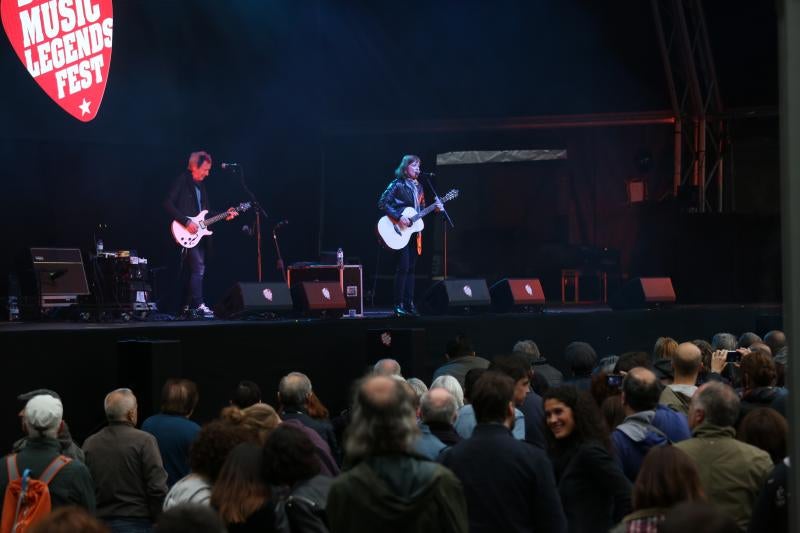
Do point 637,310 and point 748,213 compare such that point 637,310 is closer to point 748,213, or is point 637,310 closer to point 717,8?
point 748,213

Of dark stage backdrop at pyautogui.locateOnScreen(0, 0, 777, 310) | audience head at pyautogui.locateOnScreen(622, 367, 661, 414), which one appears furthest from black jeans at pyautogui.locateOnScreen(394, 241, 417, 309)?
audience head at pyautogui.locateOnScreen(622, 367, 661, 414)

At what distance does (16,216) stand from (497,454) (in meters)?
9.92

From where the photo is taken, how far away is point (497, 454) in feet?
12.2

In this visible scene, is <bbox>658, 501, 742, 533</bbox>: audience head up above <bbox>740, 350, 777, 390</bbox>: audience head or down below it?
above

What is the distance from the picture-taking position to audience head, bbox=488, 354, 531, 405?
5.41m

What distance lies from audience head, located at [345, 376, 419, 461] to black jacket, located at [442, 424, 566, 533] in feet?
2.17

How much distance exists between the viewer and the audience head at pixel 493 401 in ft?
12.5

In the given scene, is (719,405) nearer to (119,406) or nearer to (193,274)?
(119,406)

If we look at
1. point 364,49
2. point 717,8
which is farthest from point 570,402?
point 717,8

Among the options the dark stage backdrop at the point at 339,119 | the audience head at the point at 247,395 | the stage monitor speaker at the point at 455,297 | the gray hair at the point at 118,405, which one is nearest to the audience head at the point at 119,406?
the gray hair at the point at 118,405

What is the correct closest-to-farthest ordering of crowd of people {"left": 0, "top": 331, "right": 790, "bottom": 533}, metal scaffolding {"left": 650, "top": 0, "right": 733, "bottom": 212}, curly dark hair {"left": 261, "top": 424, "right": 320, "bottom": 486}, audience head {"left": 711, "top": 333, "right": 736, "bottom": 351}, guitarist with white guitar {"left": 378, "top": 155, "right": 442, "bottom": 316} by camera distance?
crowd of people {"left": 0, "top": 331, "right": 790, "bottom": 533}, curly dark hair {"left": 261, "top": 424, "right": 320, "bottom": 486}, audience head {"left": 711, "top": 333, "right": 736, "bottom": 351}, guitarist with white guitar {"left": 378, "top": 155, "right": 442, "bottom": 316}, metal scaffolding {"left": 650, "top": 0, "right": 733, "bottom": 212}

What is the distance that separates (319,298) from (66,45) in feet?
12.5

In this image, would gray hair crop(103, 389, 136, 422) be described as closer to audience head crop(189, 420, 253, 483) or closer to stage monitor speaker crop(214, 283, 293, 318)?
audience head crop(189, 420, 253, 483)

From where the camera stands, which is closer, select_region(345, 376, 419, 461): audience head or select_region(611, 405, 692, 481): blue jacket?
select_region(345, 376, 419, 461): audience head
